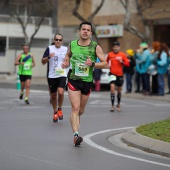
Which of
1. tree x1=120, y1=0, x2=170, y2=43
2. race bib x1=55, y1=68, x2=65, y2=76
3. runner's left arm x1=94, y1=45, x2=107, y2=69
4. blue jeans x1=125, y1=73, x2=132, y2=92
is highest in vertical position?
tree x1=120, y1=0, x2=170, y2=43

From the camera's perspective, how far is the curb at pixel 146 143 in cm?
993

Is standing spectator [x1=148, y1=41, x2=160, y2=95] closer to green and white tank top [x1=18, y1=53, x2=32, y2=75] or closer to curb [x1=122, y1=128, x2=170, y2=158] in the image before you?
green and white tank top [x1=18, y1=53, x2=32, y2=75]

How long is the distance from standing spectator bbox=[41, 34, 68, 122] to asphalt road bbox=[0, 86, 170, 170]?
20.9 inches

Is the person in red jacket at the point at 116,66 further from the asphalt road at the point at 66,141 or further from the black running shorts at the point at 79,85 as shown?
the black running shorts at the point at 79,85

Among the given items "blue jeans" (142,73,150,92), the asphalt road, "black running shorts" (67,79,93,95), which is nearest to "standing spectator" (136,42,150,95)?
"blue jeans" (142,73,150,92)

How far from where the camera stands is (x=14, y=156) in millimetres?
9258

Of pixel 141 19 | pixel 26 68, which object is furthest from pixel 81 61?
pixel 141 19

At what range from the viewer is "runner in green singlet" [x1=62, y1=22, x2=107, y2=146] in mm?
10781

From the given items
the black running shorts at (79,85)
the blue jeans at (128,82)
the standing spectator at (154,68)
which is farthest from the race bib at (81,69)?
the blue jeans at (128,82)

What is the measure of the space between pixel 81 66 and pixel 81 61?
9cm

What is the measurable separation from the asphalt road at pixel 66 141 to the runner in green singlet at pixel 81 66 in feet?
2.56

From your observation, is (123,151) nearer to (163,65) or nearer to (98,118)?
(98,118)

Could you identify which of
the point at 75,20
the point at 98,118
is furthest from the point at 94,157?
the point at 75,20

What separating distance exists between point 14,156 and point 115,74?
8808 millimetres
